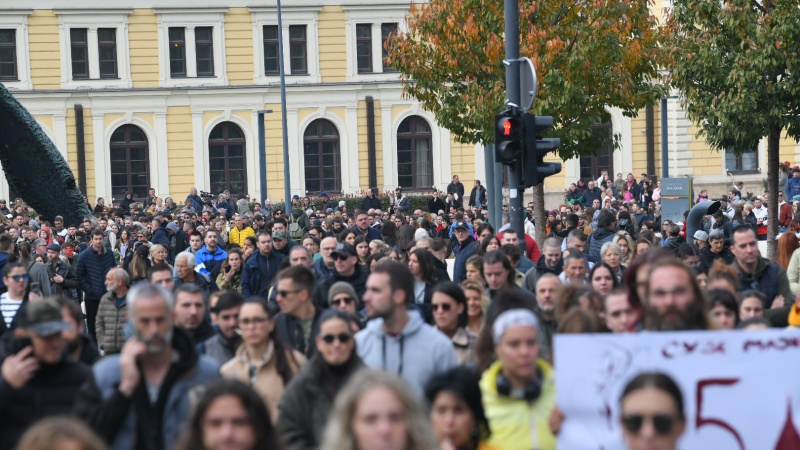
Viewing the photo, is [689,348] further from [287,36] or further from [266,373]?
[287,36]

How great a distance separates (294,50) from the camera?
2050 inches

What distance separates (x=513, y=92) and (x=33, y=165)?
1128 centimetres

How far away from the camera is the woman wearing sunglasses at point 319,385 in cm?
697

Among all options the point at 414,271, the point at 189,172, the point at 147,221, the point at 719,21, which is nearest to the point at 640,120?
the point at 189,172

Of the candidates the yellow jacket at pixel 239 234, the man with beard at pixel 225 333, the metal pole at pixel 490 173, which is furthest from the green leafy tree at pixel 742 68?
the man with beard at pixel 225 333

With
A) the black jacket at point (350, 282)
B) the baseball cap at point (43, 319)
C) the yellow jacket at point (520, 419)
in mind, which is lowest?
the yellow jacket at point (520, 419)

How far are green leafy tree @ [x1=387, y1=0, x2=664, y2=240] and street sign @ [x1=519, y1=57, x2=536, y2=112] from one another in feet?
27.6

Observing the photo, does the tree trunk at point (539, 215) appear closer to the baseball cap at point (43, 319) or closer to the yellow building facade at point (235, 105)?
the baseball cap at point (43, 319)

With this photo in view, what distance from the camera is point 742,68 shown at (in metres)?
22.0

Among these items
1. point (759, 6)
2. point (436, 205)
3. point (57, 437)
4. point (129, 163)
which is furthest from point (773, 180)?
point (129, 163)

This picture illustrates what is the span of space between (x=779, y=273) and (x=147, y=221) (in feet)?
63.2

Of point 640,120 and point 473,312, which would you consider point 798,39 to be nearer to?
point 473,312

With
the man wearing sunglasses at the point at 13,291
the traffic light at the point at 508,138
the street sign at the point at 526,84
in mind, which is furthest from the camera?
the street sign at the point at 526,84

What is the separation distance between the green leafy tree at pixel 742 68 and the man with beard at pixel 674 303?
15184 millimetres
